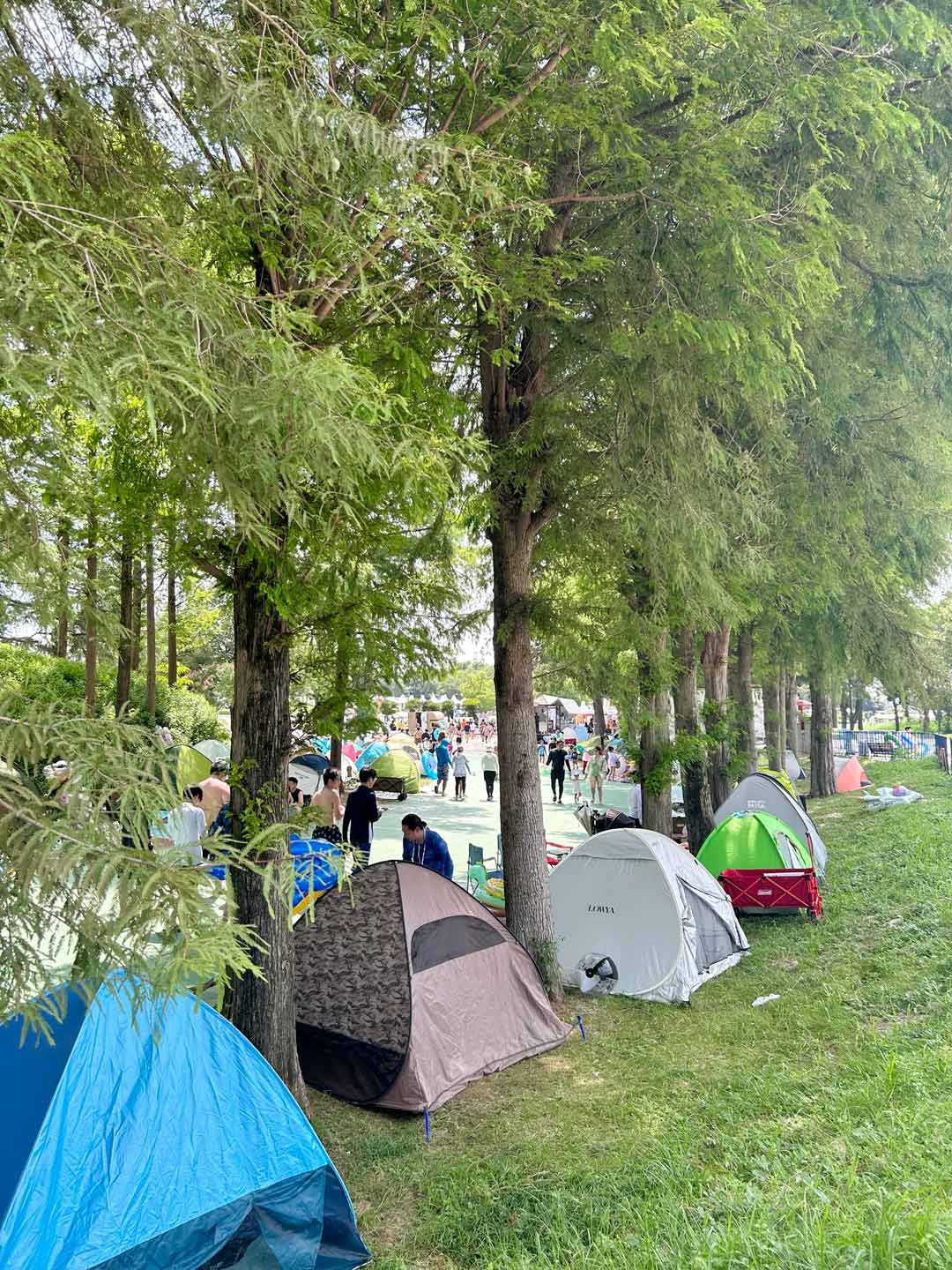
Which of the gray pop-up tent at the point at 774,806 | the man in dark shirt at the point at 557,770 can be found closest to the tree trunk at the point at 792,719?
the man in dark shirt at the point at 557,770

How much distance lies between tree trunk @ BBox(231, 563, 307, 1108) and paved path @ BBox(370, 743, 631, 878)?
7550mm

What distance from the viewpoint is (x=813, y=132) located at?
232 inches

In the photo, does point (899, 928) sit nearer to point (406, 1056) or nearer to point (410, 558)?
point (406, 1056)

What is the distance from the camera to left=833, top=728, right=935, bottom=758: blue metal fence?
33.5 meters

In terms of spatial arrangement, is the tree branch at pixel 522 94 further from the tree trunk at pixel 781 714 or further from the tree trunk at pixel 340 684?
the tree trunk at pixel 781 714

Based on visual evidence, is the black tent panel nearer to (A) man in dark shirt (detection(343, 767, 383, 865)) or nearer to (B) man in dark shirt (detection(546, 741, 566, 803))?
(A) man in dark shirt (detection(343, 767, 383, 865))

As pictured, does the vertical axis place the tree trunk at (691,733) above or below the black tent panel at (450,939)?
above

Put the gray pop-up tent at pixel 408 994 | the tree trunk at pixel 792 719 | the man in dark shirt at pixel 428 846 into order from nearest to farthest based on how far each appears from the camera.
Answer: the gray pop-up tent at pixel 408 994
the man in dark shirt at pixel 428 846
the tree trunk at pixel 792 719

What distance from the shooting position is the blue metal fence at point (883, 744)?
33516 mm

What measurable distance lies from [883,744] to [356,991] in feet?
105

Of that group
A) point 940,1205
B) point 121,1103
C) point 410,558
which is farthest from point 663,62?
point 121,1103

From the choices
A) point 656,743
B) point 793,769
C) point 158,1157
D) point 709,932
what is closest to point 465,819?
point 656,743

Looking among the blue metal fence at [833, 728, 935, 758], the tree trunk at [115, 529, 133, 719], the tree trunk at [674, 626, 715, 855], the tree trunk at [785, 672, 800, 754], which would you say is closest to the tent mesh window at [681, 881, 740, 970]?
the tree trunk at [674, 626, 715, 855]

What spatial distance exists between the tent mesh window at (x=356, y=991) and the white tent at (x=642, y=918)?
2853 mm
